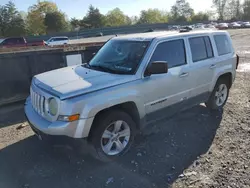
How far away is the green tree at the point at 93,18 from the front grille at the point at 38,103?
246ft

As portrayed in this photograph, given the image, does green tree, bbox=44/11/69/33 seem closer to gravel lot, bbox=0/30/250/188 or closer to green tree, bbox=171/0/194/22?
green tree, bbox=171/0/194/22

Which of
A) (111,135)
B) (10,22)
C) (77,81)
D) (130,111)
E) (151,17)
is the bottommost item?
(111,135)

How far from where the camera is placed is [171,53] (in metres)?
4.18

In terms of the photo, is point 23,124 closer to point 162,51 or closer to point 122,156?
point 122,156

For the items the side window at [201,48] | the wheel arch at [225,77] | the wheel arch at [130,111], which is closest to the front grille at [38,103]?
the wheel arch at [130,111]

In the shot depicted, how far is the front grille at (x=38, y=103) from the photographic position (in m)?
3.39

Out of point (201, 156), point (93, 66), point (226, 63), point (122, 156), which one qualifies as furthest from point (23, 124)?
point (226, 63)

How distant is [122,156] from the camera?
12.3 feet

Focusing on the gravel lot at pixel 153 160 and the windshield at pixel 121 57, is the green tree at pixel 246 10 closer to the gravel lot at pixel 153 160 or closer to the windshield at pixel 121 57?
the gravel lot at pixel 153 160

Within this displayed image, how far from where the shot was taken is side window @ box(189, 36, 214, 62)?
179 inches

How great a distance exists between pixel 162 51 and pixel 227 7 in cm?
10455

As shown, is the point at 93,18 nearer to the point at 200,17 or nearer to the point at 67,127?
the point at 200,17

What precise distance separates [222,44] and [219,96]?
118cm

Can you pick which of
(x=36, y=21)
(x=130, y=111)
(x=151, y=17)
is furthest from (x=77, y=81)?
(x=151, y=17)
